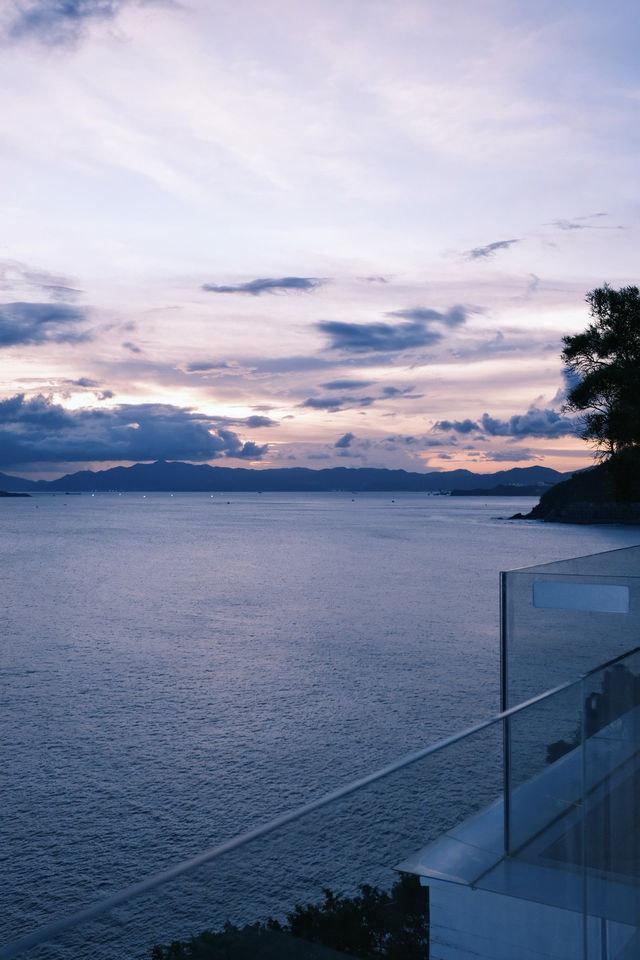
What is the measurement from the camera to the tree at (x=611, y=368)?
12266mm

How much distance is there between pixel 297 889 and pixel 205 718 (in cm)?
2583

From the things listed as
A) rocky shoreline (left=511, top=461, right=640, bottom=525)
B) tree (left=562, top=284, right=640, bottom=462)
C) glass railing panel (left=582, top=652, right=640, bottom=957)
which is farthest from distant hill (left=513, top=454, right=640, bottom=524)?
glass railing panel (left=582, top=652, right=640, bottom=957)

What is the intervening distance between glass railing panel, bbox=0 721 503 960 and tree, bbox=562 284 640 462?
10396 mm

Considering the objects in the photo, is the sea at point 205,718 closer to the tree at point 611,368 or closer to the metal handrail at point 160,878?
the metal handrail at point 160,878

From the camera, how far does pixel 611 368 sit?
1238cm

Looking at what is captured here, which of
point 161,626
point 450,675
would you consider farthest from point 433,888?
point 161,626

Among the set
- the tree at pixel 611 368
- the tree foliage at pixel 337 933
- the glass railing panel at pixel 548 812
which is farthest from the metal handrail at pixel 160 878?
the tree at pixel 611 368

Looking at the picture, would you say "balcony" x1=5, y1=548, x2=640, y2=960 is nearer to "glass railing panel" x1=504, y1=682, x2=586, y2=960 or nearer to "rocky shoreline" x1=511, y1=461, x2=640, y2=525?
"glass railing panel" x1=504, y1=682, x2=586, y2=960

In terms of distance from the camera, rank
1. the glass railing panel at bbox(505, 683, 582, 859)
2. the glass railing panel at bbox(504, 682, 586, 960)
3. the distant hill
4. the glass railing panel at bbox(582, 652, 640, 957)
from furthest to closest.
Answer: the distant hill < the glass railing panel at bbox(505, 683, 582, 859) < the glass railing panel at bbox(582, 652, 640, 957) < the glass railing panel at bbox(504, 682, 586, 960)

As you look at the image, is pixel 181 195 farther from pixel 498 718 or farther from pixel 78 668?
pixel 498 718

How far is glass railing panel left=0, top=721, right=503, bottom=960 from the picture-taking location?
171cm

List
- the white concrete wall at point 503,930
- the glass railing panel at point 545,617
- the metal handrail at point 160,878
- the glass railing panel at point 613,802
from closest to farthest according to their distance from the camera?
the metal handrail at point 160,878 < the white concrete wall at point 503,930 < the glass railing panel at point 613,802 < the glass railing panel at point 545,617

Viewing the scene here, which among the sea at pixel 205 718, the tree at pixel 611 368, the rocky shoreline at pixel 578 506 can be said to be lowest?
the sea at pixel 205 718

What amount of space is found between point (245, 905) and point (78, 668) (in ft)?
112
